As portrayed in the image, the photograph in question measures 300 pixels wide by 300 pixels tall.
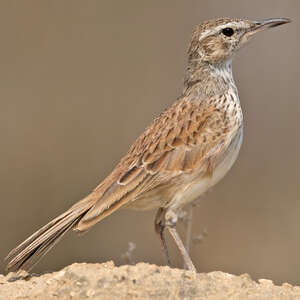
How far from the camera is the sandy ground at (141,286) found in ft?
22.4

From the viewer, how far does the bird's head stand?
886 centimetres

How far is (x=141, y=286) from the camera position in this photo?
6.85m

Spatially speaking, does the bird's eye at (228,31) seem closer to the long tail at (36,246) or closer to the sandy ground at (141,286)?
the long tail at (36,246)

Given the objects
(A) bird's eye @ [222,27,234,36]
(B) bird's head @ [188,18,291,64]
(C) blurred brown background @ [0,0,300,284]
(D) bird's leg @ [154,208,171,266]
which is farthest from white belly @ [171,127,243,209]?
(C) blurred brown background @ [0,0,300,284]

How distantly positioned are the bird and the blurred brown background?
319cm

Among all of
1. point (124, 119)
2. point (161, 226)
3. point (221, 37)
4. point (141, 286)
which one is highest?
point (221, 37)

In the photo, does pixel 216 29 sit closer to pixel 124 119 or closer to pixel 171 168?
pixel 171 168

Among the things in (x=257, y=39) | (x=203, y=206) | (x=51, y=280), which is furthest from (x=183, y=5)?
(x=51, y=280)

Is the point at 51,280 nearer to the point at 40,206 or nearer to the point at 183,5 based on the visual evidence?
the point at 40,206

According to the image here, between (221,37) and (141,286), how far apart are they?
2.86m

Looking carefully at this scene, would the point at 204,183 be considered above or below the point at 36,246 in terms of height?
above

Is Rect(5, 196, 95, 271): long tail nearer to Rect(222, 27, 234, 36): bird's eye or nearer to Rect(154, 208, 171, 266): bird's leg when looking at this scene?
Rect(154, 208, 171, 266): bird's leg

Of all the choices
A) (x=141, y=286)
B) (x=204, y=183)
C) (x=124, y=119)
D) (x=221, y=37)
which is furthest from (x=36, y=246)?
(x=124, y=119)

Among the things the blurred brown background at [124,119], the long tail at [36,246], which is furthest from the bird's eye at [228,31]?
the blurred brown background at [124,119]
